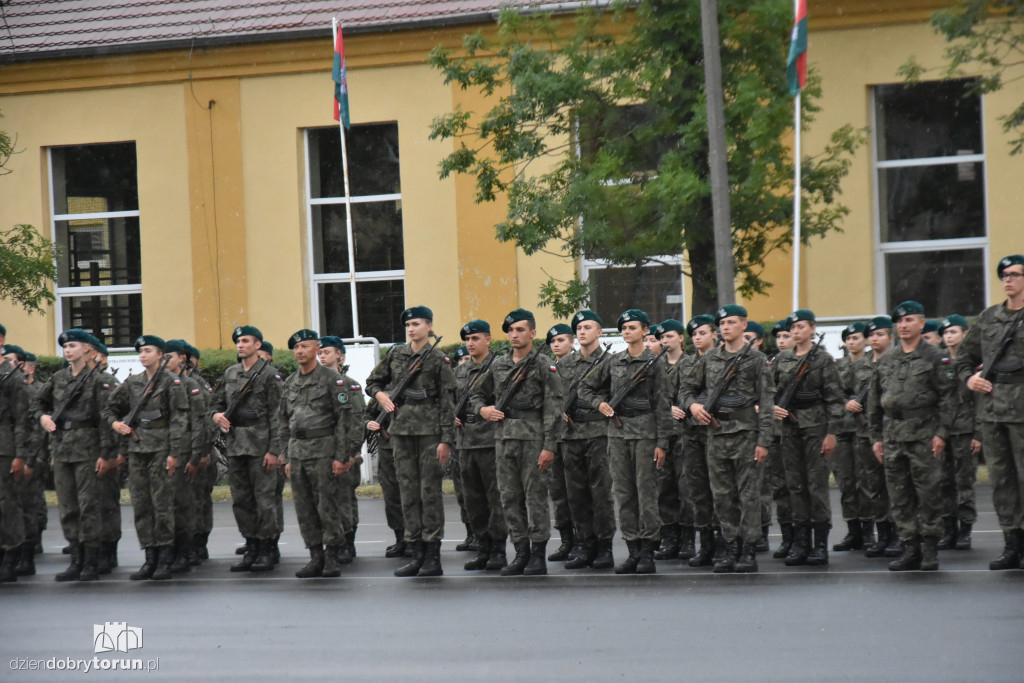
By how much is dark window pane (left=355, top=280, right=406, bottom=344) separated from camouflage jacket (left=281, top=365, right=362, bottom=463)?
32.9 feet

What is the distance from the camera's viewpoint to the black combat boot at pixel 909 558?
9.61 m

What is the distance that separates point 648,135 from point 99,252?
1110cm

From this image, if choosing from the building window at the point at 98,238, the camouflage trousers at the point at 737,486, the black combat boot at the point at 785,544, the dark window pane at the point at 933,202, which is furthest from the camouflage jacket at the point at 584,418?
the building window at the point at 98,238

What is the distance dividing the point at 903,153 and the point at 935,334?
7.47 m

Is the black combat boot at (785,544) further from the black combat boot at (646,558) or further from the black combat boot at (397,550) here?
the black combat boot at (397,550)

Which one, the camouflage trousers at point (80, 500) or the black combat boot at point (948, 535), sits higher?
the camouflage trousers at point (80, 500)

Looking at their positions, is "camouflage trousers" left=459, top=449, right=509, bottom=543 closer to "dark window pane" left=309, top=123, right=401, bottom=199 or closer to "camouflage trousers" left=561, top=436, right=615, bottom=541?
"camouflage trousers" left=561, top=436, right=615, bottom=541

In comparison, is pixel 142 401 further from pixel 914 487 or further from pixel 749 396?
pixel 914 487

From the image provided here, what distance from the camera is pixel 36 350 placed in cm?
2173

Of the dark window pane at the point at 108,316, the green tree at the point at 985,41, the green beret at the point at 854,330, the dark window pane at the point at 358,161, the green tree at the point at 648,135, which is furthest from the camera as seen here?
the dark window pane at the point at 108,316

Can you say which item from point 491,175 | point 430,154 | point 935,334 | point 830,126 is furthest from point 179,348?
point 830,126

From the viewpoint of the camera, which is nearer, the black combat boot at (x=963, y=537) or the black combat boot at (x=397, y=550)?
the black combat boot at (x=963, y=537)

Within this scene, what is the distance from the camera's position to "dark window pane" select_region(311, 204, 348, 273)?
21.3m

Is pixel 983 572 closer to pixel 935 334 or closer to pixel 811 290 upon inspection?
pixel 935 334
